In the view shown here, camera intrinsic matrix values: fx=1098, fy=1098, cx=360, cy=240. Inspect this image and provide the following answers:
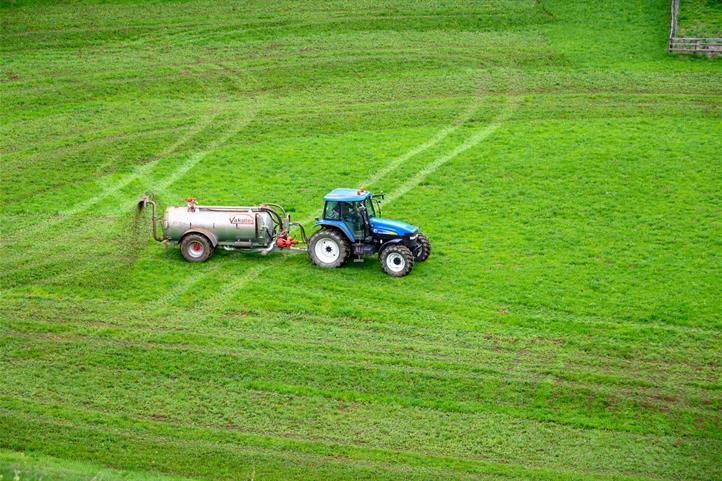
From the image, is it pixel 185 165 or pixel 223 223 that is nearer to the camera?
pixel 223 223

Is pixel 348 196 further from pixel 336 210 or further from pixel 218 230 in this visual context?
pixel 218 230

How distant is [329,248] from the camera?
119 feet

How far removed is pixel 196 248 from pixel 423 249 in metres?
7.56

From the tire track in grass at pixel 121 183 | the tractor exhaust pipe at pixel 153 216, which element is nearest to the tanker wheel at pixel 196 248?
the tractor exhaust pipe at pixel 153 216

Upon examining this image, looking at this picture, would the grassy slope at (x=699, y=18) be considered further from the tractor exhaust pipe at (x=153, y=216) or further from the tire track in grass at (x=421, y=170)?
the tractor exhaust pipe at (x=153, y=216)

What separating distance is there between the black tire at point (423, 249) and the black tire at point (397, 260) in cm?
91

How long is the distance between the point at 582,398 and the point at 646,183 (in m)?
16.6

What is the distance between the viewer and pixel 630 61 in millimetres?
55062

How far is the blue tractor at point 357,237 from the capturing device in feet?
117

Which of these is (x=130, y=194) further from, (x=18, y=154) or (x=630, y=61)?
(x=630, y=61)

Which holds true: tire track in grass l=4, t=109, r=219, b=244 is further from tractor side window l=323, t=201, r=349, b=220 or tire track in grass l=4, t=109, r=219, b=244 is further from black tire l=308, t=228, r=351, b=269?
tractor side window l=323, t=201, r=349, b=220

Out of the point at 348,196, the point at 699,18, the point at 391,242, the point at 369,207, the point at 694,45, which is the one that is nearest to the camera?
the point at 348,196

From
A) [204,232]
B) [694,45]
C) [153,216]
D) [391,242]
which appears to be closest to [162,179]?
[153,216]

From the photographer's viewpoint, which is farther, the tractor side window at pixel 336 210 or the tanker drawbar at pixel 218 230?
the tanker drawbar at pixel 218 230
